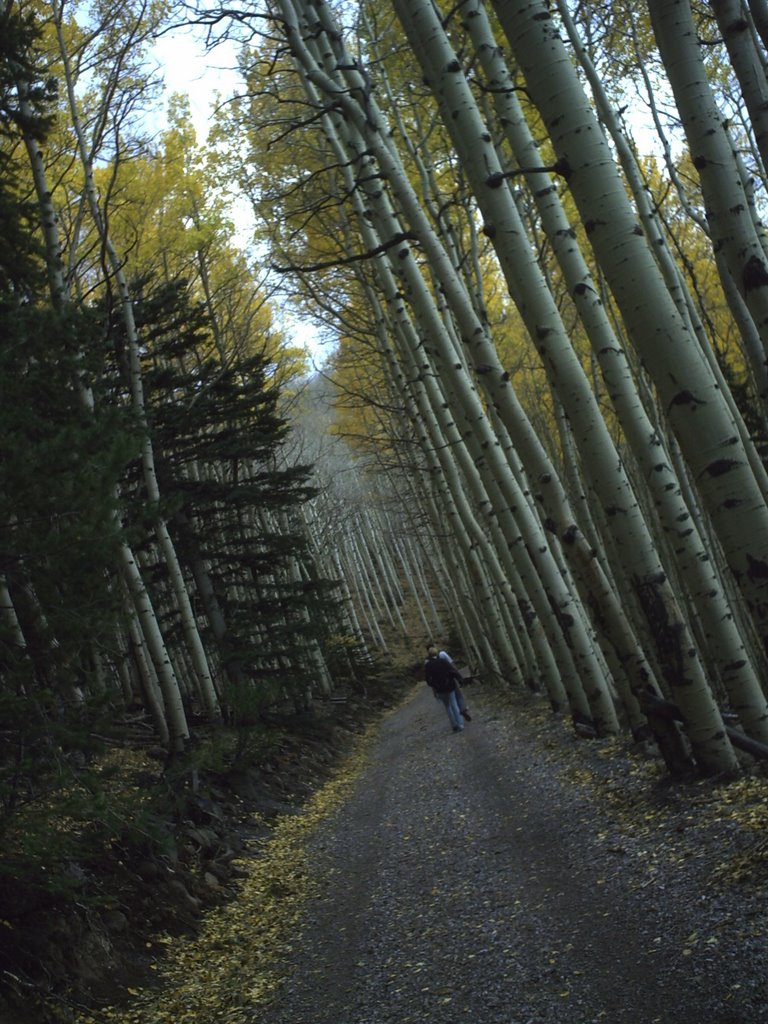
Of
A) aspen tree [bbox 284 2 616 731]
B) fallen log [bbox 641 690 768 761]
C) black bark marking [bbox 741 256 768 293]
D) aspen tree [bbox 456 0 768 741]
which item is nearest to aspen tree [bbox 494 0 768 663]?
black bark marking [bbox 741 256 768 293]

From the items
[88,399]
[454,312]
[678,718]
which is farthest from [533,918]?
[88,399]

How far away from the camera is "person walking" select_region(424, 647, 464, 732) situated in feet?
48.7

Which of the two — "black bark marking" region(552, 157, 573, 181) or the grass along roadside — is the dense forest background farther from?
the grass along roadside

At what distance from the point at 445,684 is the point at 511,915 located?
9396mm

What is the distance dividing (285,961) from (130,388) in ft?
25.8

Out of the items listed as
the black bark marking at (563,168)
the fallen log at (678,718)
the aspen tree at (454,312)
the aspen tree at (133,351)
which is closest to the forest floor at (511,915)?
the fallen log at (678,718)

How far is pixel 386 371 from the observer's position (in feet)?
64.4

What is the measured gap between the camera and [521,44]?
4.30 metres

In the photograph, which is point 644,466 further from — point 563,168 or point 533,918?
point 533,918

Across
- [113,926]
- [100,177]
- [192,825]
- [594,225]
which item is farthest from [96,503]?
[100,177]

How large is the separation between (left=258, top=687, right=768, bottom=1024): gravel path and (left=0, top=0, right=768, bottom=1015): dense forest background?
89 centimetres

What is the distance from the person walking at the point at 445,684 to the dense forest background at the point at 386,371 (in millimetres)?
1505

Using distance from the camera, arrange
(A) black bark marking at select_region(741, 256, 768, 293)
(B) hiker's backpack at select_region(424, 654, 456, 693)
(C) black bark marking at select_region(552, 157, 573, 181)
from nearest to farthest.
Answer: (C) black bark marking at select_region(552, 157, 573, 181)
(A) black bark marking at select_region(741, 256, 768, 293)
(B) hiker's backpack at select_region(424, 654, 456, 693)

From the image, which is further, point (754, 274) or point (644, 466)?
point (644, 466)
